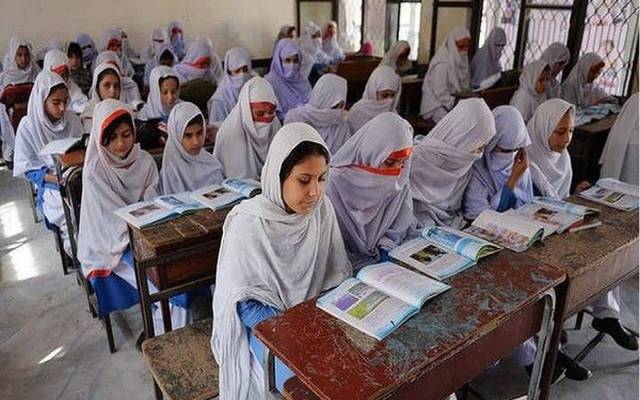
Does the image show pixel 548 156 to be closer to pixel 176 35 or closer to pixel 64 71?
pixel 64 71

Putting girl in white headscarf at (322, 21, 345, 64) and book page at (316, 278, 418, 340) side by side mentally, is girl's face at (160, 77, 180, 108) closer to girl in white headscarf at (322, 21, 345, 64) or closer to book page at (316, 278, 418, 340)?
book page at (316, 278, 418, 340)

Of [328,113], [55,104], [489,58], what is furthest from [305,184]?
[489,58]

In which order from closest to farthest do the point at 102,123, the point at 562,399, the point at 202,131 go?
the point at 562,399 → the point at 102,123 → the point at 202,131

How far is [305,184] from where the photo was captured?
5.31 feet

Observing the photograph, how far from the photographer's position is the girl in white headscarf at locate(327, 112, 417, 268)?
6.63 feet

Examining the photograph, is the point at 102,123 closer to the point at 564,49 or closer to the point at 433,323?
the point at 433,323

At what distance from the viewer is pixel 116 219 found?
2557mm

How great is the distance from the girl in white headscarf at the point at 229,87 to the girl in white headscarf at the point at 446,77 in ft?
6.42

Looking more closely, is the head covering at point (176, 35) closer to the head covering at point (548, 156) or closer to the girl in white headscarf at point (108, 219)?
the girl in white headscarf at point (108, 219)

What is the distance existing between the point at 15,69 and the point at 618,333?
6538 millimetres

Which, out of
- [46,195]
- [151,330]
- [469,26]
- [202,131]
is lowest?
[151,330]

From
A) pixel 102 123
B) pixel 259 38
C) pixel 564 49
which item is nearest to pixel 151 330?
pixel 102 123

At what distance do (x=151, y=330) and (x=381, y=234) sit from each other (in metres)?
1.03

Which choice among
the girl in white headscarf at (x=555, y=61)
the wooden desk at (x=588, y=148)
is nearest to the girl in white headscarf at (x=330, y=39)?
the girl in white headscarf at (x=555, y=61)
